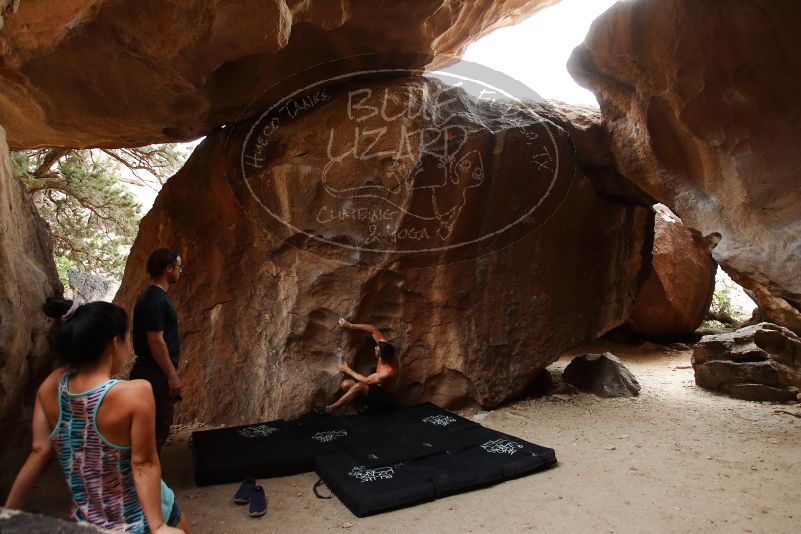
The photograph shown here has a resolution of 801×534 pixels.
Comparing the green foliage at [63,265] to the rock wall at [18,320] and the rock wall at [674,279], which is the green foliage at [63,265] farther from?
the rock wall at [674,279]

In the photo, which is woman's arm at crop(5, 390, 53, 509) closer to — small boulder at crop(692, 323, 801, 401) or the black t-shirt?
the black t-shirt

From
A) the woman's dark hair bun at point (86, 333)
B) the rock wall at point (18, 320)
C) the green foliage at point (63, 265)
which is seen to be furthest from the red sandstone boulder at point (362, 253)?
the green foliage at point (63, 265)

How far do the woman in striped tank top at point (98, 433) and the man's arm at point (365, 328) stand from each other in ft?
9.33

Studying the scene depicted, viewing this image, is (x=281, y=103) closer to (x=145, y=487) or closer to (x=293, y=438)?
(x=293, y=438)

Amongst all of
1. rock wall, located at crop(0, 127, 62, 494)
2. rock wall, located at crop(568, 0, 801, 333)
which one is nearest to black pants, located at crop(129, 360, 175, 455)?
rock wall, located at crop(0, 127, 62, 494)

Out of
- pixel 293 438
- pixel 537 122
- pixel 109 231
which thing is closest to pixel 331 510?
pixel 293 438

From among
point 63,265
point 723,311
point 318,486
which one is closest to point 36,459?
point 318,486

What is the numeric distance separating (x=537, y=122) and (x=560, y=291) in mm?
1732

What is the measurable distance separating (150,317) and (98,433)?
4.43 ft

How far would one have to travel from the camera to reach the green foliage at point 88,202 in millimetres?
6609

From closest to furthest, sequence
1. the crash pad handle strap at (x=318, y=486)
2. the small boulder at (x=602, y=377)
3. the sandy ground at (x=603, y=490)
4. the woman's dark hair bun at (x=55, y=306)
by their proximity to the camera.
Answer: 1. the woman's dark hair bun at (x=55, y=306)
2. the sandy ground at (x=603, y=490)
3. the crash pad handle strap at (x=318, y=486)
4. the small boulder at (x=602, y=377)

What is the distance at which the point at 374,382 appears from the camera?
441 cm

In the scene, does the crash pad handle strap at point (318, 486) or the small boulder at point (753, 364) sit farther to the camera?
the small boulder at point (753, 364)

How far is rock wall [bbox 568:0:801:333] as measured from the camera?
3.71 m
